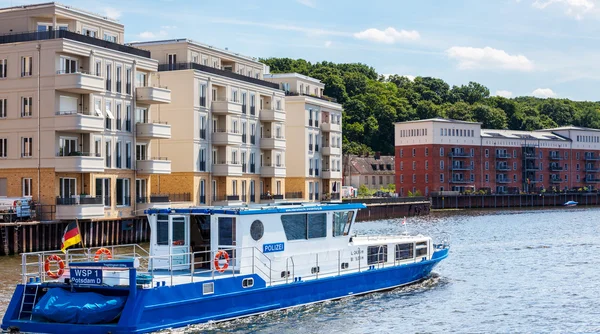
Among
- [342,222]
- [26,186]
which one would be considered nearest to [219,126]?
[26,186]

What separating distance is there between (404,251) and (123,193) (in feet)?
106

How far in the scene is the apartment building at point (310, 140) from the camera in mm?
96750

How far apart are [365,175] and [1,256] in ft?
350

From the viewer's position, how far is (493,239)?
70.6 meters

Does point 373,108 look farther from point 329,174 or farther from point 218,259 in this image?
point 218,259

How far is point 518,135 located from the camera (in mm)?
157000

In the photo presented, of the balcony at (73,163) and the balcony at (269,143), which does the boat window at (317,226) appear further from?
the balcony at (269,143)

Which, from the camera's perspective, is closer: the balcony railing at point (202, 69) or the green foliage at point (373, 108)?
the balcony railing at point (202, 69)

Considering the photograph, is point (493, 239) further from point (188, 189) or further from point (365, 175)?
point (365, 175)

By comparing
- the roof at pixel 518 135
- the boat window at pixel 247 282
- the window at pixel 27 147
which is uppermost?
the roof at pixel 518 135

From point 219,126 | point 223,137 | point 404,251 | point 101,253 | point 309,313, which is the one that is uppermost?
point 219,126

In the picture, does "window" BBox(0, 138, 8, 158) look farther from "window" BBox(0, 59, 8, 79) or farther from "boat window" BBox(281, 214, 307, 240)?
"boat window" BBox(281, 214, 307, 240)

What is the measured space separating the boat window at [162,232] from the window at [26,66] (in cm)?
3386

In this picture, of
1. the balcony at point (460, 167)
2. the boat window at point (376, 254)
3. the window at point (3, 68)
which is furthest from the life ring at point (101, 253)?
the balcony at point (460, 167)
